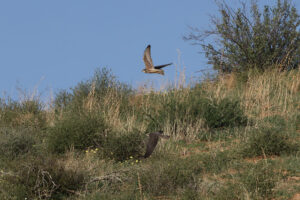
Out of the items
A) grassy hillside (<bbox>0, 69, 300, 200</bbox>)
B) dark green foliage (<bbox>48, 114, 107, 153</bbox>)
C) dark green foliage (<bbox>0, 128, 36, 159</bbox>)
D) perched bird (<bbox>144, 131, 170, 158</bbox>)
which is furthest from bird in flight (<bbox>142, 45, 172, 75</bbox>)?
dark green foliage (<bbox>0, 128, 36, 159</bbox>)

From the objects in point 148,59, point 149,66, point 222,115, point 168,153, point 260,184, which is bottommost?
point 260,184

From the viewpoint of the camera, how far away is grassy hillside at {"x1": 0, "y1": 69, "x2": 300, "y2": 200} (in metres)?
5.65

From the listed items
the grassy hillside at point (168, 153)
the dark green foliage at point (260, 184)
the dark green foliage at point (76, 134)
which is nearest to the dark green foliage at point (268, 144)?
the grassy hillside at point (168, 153)

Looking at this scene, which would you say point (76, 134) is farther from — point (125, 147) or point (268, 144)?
point (268, 144)

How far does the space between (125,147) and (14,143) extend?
278cm

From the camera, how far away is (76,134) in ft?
29.7

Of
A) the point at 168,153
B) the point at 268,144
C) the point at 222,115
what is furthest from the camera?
the point at 222,115

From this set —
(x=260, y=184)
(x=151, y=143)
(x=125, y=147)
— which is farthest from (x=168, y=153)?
(x=260, y=184)

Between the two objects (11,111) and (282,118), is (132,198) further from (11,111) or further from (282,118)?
(11,111)

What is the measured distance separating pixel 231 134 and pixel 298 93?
5.36 metres

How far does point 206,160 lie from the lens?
7086 mm

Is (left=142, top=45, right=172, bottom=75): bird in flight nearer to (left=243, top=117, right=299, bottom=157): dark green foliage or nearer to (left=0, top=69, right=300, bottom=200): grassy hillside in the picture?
(left=0, top=69, right=300, bottom=200): grassy hillside

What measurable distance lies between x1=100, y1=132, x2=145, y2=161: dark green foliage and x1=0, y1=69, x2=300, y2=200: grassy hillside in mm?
19

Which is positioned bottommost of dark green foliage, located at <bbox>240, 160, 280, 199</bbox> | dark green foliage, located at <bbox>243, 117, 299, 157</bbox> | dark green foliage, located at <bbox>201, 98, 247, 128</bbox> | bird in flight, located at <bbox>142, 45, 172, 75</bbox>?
dark green foliage, located at <bbox>240, 160, 280, 199</bbox>
